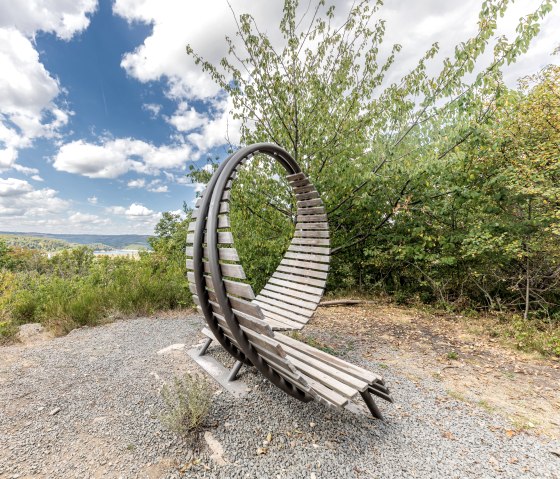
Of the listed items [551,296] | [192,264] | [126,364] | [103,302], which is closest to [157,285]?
[103,302]

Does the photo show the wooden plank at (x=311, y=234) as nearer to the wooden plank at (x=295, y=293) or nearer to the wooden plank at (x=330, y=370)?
the wooden plank at (x=295, y=293)

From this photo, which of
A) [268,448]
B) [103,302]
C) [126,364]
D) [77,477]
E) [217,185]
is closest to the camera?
[77,477]

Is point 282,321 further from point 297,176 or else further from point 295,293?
point 297,176

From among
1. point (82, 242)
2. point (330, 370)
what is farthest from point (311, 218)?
point (82, 242)

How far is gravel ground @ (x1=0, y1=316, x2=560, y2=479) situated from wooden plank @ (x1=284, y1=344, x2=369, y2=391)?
360 mm

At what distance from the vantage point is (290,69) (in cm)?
528

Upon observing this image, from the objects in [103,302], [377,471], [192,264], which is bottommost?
[377,471]

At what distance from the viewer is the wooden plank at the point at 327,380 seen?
6.72 feet

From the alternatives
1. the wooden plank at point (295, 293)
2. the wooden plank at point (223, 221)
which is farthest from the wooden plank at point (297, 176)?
the wooden plank at point (223, 221)

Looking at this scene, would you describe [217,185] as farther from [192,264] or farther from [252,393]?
[252,393]

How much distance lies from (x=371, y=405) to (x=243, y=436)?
1.03m

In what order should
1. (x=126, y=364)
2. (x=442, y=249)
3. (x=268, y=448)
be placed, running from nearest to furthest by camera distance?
(x=268, y=448), (x=126, y=364), (x=442, y=249)

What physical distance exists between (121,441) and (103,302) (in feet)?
11.3

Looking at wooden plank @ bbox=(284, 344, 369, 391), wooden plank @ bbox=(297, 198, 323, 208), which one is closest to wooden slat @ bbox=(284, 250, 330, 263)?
wooden plank @ bbox=(297, 198, 323, 208)
